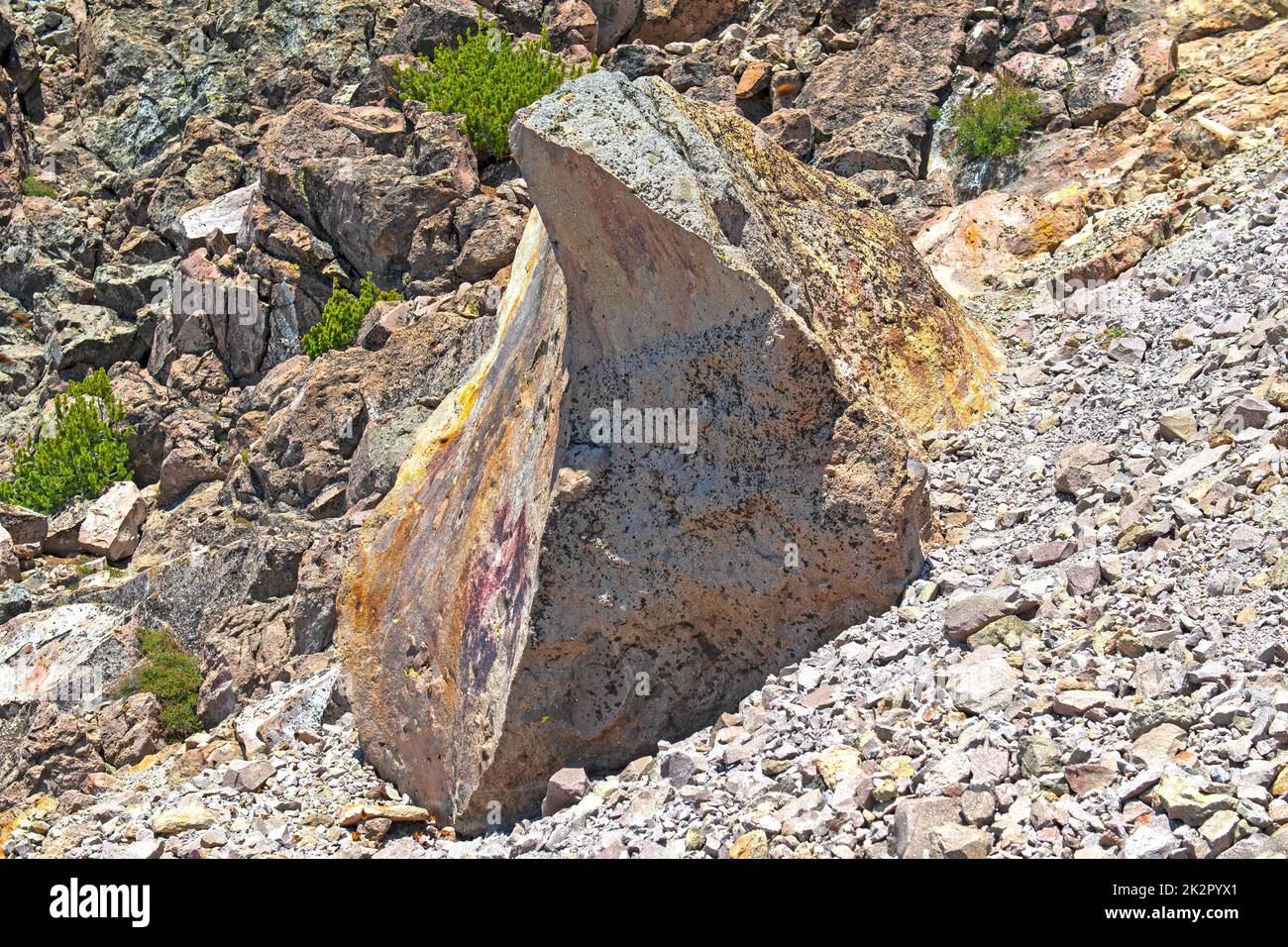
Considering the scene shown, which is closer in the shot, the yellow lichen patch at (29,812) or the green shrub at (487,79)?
the yellow lichen patch at (29,812)

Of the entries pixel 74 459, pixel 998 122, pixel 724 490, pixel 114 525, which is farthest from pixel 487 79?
pixel 724 490

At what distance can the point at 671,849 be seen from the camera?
21.6 ft

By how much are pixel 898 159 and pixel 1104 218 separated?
3747 mm

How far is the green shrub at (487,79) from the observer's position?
1988 cm

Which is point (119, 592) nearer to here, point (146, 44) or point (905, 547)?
point (905, 547)

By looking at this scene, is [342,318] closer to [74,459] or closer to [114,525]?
[114,525]

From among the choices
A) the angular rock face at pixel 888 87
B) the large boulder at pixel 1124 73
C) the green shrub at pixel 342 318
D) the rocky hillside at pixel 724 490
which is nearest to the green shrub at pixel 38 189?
the rocky hillside at pixel 724 490

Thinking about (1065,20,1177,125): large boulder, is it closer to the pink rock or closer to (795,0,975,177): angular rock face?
(795,0,975,177): angular rock face

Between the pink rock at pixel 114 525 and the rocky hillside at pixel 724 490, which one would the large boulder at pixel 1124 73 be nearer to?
the rocky hillside at pixel 724 490

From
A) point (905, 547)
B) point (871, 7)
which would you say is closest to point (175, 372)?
point (871, 7)

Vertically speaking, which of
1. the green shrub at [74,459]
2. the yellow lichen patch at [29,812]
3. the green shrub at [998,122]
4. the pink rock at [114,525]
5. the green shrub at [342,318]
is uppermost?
the green shrub at [998,122]

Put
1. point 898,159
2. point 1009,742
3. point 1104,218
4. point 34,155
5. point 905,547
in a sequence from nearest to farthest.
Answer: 1. point 1009,742
2. point 905,547
3. point 1104,218
4. point 898,159
5. point 34,155

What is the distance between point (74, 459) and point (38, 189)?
822cm

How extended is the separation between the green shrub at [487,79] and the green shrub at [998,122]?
642 centimetres
